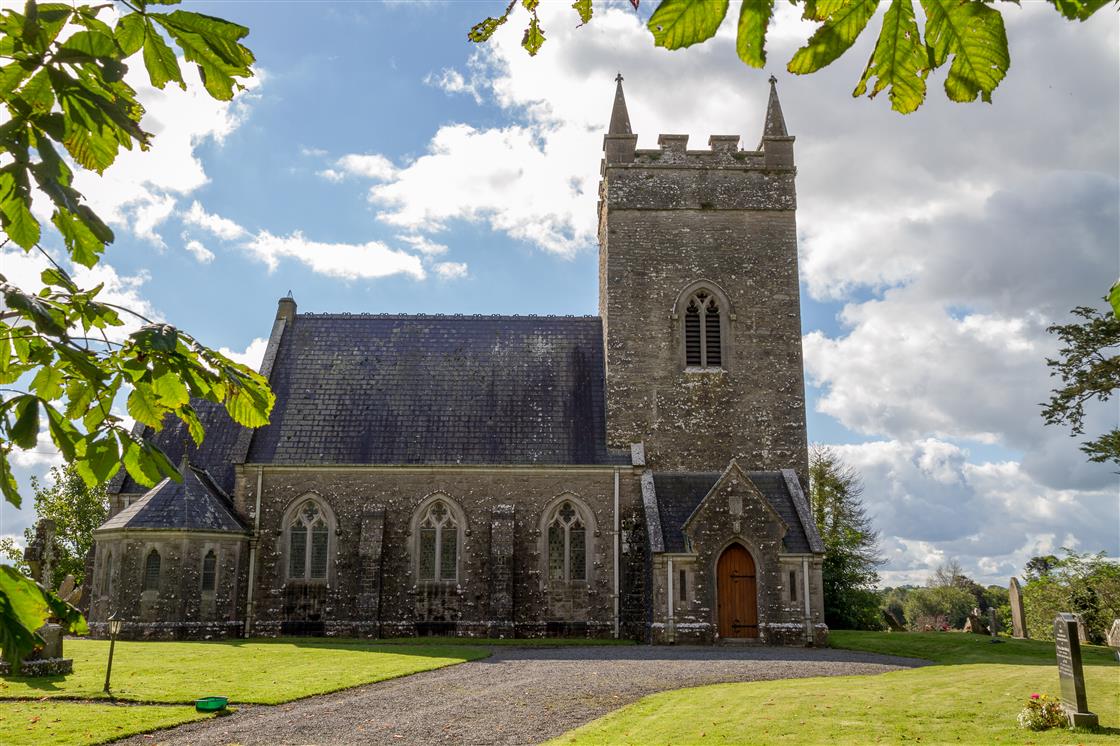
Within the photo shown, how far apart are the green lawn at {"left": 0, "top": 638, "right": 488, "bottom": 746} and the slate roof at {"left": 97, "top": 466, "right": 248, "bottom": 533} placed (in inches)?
135

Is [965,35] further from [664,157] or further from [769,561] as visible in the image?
[664,157]

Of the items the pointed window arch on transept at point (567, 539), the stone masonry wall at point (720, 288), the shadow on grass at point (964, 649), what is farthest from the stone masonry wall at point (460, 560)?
the shadow on grass at point (964, 649)

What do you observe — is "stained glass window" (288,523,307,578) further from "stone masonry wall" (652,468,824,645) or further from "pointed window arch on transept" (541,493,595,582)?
"stone masonry wall" (652,468,824,645)

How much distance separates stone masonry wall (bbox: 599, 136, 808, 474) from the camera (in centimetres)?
2914

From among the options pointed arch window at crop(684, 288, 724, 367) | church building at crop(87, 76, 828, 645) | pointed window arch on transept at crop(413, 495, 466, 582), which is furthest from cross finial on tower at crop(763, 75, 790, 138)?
pointed window arch on transept at crop(413, 495, 466, 582)

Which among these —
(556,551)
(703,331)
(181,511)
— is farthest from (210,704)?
(703,331)

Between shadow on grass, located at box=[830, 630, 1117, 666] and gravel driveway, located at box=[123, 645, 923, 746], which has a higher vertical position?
gravel driveway, located at box=[123, 645, 923, 746]

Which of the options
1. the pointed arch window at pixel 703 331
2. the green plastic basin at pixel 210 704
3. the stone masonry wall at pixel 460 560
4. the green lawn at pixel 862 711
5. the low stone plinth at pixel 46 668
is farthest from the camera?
the pointed arch window at pixel 703 331

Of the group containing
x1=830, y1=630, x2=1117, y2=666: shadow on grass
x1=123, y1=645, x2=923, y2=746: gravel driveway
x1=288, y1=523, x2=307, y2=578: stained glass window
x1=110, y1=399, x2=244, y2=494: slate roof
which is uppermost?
x1=110, y1=399, x2=244, y2=494: slate roof

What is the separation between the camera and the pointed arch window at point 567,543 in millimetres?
27969

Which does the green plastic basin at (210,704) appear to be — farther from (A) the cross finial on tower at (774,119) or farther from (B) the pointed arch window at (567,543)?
(A) the cross finial on tower at (774,119)

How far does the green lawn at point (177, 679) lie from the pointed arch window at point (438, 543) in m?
2.66

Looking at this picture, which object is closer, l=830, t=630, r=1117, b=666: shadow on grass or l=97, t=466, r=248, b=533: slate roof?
l=830, t=630, r=1117, b=666: shadow on grass

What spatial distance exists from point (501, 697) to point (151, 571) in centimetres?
1535
